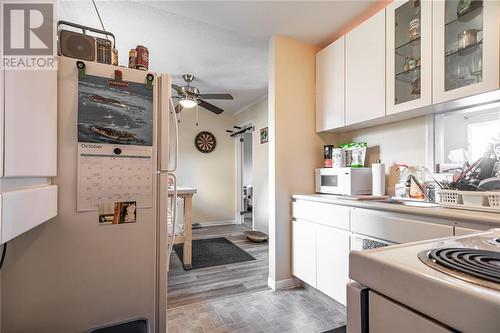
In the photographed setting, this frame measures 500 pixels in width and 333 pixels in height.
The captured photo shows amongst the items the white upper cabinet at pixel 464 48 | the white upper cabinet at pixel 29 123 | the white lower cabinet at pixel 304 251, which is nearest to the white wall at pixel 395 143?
the white upper cabinet at pixel 464 48

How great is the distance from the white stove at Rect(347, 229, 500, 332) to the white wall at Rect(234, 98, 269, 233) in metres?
3.91

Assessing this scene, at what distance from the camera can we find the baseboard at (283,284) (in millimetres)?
2422

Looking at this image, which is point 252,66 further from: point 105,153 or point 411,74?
point 105,153

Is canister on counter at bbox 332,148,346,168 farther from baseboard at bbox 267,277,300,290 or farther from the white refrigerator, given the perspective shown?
the white refrigerator

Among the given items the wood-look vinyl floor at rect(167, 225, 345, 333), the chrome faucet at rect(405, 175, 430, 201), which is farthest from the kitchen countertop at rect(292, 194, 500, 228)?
the wood-look vinyl floor at rect(167, 225, 345, 333)

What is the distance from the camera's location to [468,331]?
36 cm

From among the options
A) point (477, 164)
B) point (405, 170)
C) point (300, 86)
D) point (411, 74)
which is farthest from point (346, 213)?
point (300, 86)

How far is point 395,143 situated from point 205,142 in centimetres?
400

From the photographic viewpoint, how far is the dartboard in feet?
17.8

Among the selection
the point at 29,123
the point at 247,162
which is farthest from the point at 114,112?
the point at 247,162

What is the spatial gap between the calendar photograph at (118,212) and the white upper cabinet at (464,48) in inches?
77.8

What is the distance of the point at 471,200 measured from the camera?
136 cm

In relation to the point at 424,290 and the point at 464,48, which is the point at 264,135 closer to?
the point at 464,48

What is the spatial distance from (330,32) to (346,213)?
175cm
